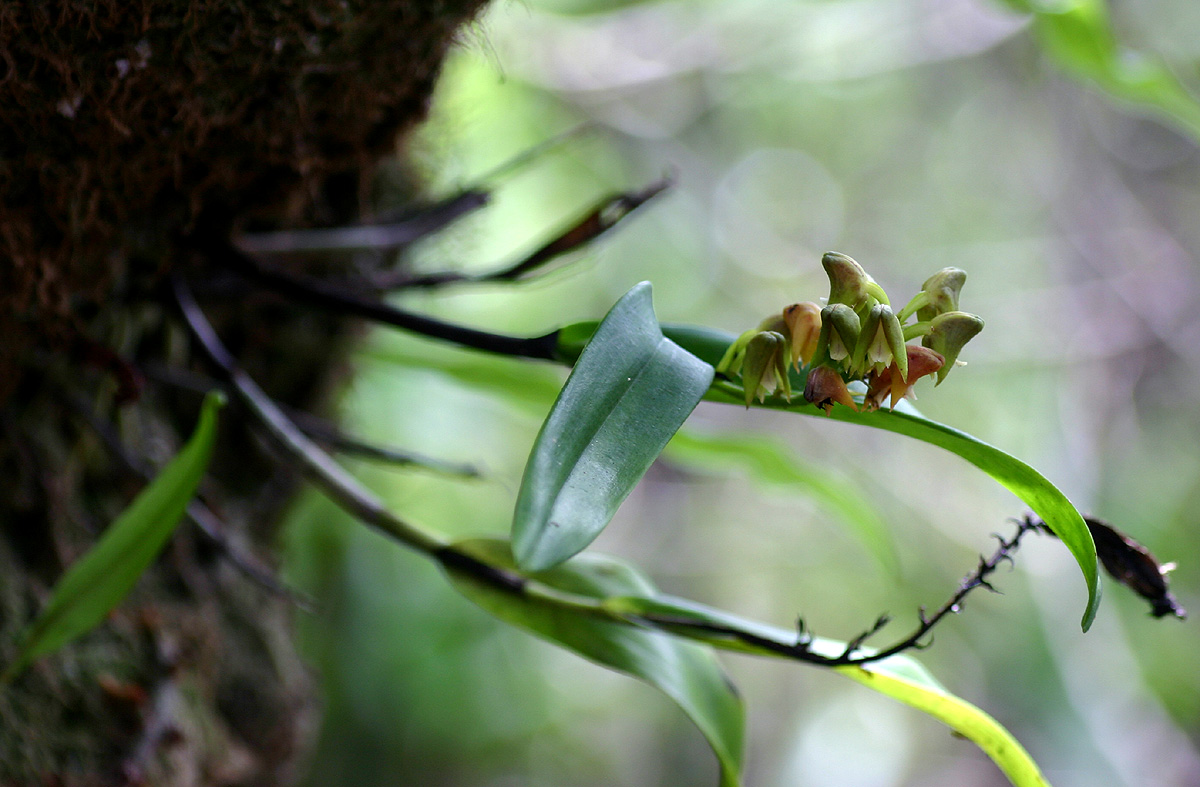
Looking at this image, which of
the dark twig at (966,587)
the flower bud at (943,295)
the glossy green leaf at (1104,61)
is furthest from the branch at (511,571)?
the glossy green leaf at (1104,61)

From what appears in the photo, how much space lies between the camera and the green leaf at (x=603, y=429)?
0.24 metres

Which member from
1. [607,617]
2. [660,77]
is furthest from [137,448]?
[660,77]

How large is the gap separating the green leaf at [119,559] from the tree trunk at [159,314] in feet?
0.35

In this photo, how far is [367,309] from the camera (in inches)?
18.6

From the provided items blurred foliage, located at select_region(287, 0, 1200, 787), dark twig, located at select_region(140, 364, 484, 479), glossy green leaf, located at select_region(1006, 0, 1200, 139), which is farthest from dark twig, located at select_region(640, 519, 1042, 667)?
blurred foliage, located at select_region(287, 0, 1200, 787)

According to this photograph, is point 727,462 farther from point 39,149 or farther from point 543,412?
point 39,149

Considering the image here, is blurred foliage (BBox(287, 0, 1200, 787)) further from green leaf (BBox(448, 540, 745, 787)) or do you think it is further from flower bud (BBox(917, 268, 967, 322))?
flower bud (BBox(917, 268, 967, 322))

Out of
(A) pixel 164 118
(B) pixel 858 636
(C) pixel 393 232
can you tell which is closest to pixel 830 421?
(C) pixel 393 232

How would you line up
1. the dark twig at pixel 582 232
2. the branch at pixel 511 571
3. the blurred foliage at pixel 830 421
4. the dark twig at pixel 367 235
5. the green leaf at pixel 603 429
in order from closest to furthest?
the green leaf at pixel 603 429 → the branch at pixel 511 571 → the dark twig at pixel 582 232 → the dark twig at pixel 367 235 → the blurred foliage at pixel 830 421

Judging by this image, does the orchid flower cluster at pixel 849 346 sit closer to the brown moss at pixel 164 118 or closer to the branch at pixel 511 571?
the branch at pixel 511 571

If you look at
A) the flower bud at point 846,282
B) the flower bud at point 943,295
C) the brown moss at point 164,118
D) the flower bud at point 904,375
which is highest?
the brown moss at point 164,118

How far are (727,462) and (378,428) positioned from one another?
1214 millimetres

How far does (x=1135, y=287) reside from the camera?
2008 mm

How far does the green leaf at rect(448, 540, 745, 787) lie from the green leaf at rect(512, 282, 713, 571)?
20 centimetres
